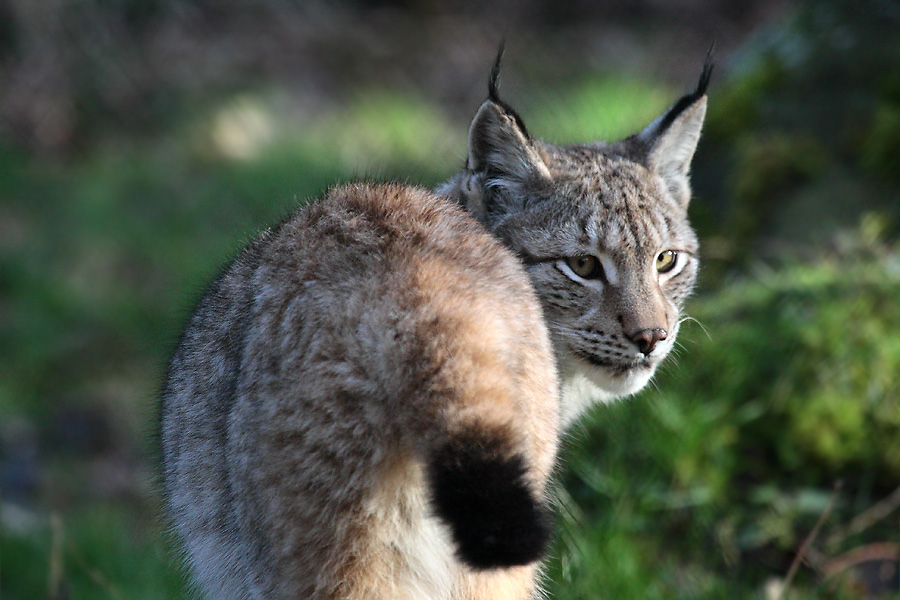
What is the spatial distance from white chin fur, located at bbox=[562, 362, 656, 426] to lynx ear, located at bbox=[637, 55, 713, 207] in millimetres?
864

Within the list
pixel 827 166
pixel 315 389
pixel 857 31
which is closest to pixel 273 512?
pixel 315 389

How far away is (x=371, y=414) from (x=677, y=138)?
2.02 metres

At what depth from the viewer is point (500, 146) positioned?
3186mm

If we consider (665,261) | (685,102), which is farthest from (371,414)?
(685,102)

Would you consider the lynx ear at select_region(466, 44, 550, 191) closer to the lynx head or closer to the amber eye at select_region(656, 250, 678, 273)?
the lynx head

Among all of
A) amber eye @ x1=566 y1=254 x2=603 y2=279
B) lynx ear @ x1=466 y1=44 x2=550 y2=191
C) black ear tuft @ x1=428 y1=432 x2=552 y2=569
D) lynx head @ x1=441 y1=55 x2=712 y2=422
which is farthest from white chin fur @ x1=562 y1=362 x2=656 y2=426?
black ear tuft @ x1=428 y1=432 x2=552 y2=569

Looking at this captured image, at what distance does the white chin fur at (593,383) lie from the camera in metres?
3.13

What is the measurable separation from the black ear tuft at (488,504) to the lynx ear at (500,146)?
1.45m

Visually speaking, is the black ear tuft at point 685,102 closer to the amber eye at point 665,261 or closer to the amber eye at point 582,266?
the amber eye at point 665,261

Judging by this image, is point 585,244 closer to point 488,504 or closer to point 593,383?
point 593,383

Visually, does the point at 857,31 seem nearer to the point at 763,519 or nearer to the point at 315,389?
the point at 763,519

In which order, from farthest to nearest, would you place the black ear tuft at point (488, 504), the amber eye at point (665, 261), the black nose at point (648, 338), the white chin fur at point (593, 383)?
the amber eye at point (665, 261) → the white chin fur at point (593, 383) → the black nose at point (648, 338) → the black ear tuft at point (488, 504)

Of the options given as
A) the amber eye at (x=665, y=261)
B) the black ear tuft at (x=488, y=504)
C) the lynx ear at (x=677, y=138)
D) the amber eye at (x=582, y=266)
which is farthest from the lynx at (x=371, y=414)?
the lynx ear at (x=677, y=138)

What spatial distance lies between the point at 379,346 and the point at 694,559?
2.72 meters
